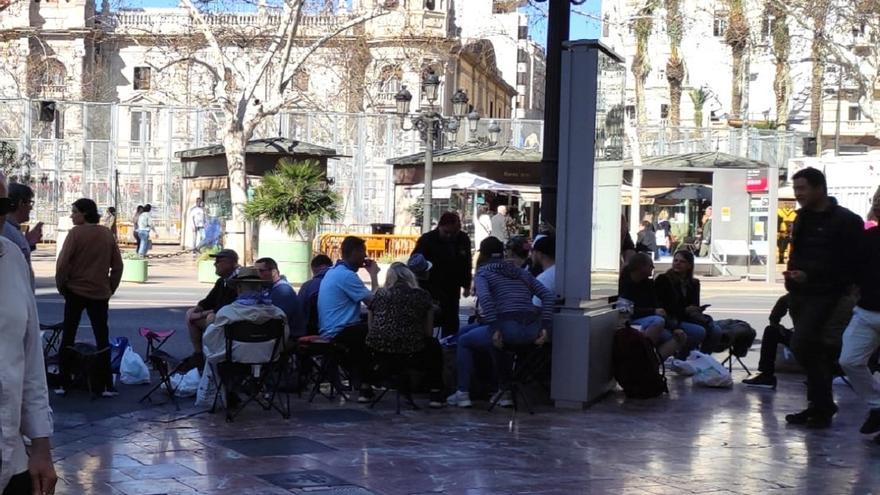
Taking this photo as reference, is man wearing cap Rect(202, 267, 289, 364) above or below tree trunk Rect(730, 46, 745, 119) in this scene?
below

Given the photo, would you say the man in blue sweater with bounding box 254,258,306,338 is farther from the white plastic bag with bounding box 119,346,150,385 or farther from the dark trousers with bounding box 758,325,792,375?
the dark trousers with bounding box 758,325,792,375

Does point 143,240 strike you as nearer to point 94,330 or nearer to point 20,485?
point 94,330

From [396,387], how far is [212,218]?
25.1 meters

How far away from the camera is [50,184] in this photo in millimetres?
41406

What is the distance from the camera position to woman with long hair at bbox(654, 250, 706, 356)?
40.7 ft

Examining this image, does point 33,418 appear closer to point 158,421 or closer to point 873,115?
point 158,421

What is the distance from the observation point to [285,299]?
10.9 metres

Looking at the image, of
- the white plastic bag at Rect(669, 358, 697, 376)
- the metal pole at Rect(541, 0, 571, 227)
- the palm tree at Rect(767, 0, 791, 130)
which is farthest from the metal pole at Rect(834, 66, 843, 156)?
the metal pole at Rect(541, 0, 571, 227)

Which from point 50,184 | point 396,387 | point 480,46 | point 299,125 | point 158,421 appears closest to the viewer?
point 158,421

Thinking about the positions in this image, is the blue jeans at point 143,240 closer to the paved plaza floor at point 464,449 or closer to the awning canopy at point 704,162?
the awning canopy at point 704,162

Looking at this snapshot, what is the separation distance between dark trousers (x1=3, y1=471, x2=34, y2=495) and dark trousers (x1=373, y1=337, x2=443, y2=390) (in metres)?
6.86

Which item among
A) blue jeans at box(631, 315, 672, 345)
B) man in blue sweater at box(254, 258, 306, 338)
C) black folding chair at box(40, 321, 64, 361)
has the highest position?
man in blue sweater at box(254, 258, 306, 338)

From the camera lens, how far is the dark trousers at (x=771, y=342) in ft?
39.8

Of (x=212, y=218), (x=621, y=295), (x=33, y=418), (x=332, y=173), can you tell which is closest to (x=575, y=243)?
(x=621, y=295)
